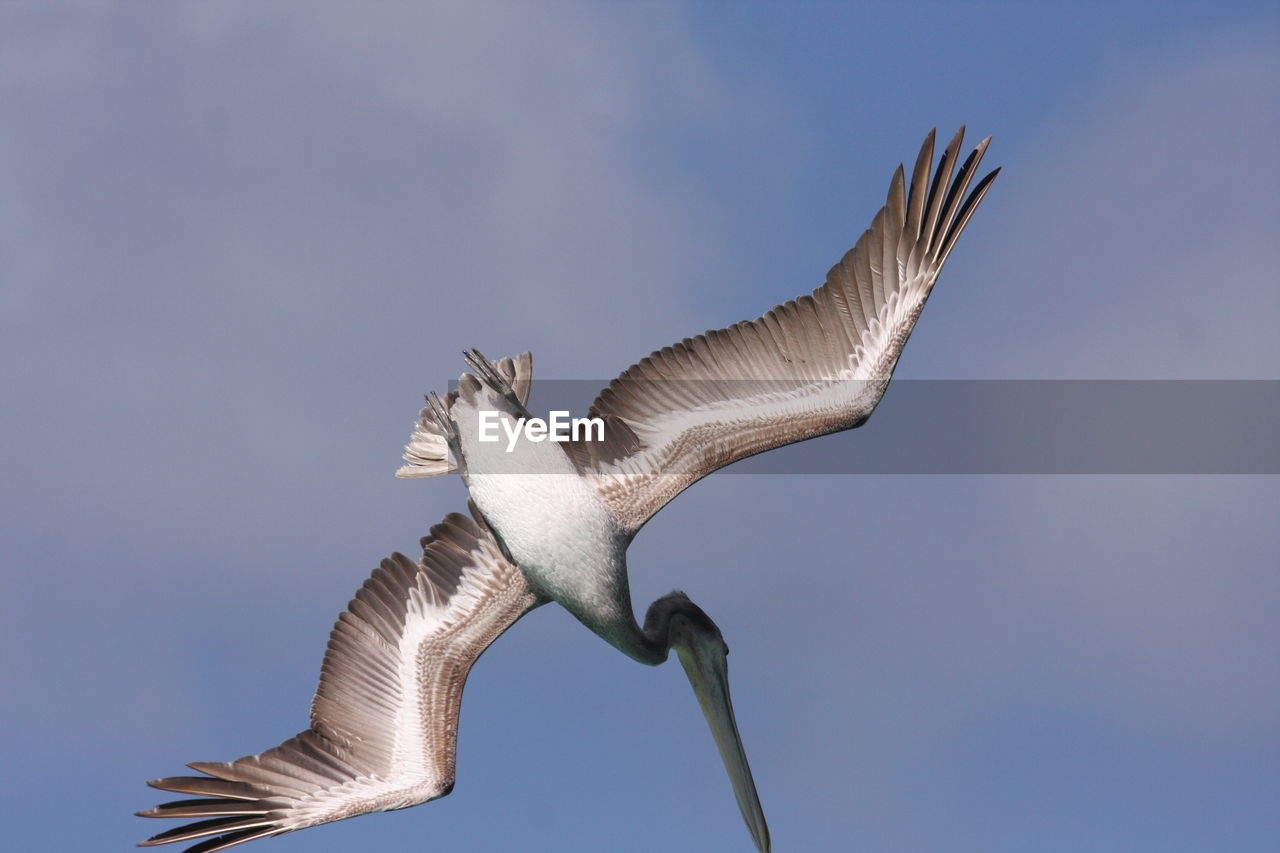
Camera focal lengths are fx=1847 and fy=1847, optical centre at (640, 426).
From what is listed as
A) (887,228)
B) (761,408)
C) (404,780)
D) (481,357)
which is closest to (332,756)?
(404,780)

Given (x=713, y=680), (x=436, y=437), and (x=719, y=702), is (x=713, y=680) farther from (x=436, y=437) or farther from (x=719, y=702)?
(x=436, y=437)

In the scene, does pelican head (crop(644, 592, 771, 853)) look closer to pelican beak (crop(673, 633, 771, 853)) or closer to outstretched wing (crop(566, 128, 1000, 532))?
pelican beak (crop(673, 633, 771, 853))

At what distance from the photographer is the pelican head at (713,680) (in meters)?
14.9

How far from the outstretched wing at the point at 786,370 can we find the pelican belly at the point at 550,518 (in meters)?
0.34

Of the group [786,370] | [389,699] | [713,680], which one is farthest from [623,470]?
[389,699]

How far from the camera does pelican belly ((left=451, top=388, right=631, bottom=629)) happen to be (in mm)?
13875

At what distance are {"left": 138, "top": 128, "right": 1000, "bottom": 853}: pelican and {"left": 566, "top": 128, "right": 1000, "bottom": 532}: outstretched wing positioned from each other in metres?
0.01

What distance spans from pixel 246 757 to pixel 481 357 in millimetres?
3667

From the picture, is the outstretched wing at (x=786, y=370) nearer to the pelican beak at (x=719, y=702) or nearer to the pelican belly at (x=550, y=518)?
the pelican belly at (x=550, y=518)

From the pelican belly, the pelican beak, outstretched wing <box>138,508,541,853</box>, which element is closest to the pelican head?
the pelican beak

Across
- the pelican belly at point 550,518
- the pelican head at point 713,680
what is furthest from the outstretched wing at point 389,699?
the pelican head at point 713,680

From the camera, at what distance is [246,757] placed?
1445 centimetres

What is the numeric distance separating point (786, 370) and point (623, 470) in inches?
58.6

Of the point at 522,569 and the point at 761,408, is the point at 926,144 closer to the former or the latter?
the point at 761,408
